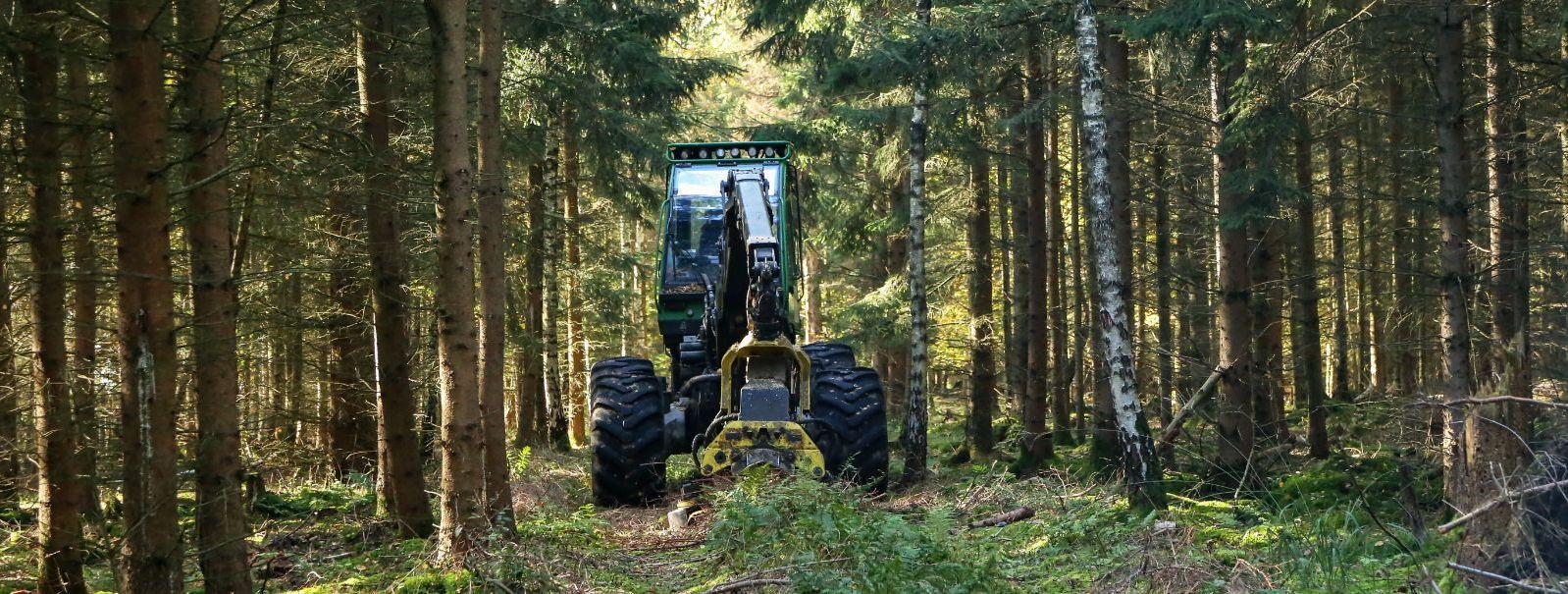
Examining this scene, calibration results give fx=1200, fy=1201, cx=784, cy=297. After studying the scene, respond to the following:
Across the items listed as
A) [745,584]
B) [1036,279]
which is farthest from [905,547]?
[1036,279]

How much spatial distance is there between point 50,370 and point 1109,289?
25.6ft

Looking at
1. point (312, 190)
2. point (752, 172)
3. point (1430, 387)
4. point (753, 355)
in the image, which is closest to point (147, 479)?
point (312, 190)

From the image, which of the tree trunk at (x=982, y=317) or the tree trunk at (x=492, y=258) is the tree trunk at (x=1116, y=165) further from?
the tree trunk at (x=492, y=258)

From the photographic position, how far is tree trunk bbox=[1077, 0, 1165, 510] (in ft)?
32.5

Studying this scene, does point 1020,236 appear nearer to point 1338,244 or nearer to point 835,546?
point 1338,244

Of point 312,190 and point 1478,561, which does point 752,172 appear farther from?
point 1478,561

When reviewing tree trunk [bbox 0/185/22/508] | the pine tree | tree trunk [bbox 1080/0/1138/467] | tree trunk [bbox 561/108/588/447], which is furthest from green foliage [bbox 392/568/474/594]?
tree trunk [bbox 561/108/588/447]

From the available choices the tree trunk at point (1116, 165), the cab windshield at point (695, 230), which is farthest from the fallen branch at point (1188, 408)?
the cab windshield at point (695, 230)

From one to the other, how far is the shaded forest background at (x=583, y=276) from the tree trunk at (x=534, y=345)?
0.26 feet

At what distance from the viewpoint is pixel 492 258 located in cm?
948

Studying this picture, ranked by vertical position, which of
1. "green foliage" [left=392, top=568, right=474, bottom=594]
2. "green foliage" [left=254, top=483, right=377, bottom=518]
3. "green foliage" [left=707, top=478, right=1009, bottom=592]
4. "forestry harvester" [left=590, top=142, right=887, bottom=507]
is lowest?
"green foliage" [left=254, top=483, right=377, bottom=518]

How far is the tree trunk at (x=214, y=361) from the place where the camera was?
6.43 metres

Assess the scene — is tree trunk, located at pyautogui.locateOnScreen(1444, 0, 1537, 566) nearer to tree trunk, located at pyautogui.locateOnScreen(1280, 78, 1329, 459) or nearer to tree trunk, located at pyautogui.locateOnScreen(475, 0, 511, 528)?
tree trunk, located at pyautogui.locateOnScreen(1280, 78, 1329, 459)

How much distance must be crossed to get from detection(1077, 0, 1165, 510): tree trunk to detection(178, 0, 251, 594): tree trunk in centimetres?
666
